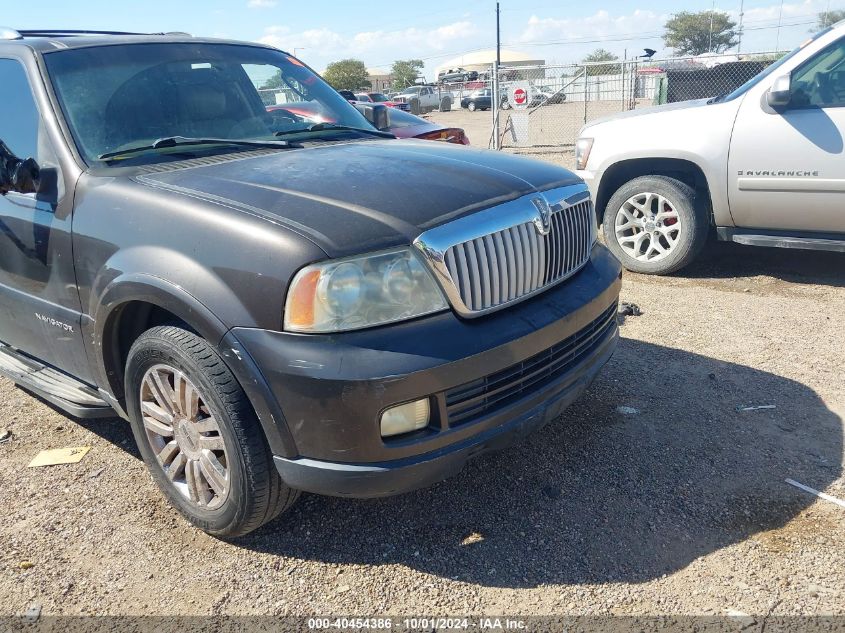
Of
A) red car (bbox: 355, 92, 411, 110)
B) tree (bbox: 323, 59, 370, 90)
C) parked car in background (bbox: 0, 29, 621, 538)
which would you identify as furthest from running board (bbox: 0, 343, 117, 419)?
tree (bbox: 323, 59, 370, 90)

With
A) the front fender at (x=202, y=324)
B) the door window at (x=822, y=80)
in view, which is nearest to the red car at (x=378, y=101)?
the door window at (x=822, y=80)

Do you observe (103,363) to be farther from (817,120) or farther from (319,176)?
(817,120)

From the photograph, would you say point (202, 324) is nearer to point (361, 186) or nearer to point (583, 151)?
point (361, 186)

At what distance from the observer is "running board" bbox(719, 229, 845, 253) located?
514 centimetres

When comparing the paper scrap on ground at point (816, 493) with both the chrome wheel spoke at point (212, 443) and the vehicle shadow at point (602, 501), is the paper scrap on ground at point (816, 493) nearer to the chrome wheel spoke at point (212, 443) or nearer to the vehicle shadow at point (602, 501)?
the vehicle shadow at point (602, 501)

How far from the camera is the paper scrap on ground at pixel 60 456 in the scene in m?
3.49

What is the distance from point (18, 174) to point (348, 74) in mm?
64309

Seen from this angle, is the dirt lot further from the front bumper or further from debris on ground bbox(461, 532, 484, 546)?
the front bumper

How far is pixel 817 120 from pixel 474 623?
14.7ft

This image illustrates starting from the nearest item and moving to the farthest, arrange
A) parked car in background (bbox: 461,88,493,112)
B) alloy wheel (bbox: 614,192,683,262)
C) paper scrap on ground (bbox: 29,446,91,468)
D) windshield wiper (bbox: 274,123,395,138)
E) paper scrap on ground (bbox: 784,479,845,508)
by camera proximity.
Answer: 1. paper scrap on ground (bbox: 784,479,845,508)
2. paper scrap on ground (bbox: 29,446,91,468)
3. windshield wiper (bbox: 274,123,395,138)
4. alloy wheel (bbox: 614,192,683,262)
5. parked car in background (bbox: 461,88,493,112)

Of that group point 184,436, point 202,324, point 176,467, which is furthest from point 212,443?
point 202,324

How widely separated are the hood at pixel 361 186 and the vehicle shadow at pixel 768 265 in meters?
3.38

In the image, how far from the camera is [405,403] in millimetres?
2279

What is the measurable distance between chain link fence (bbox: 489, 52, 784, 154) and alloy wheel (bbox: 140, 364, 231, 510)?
9.75m
